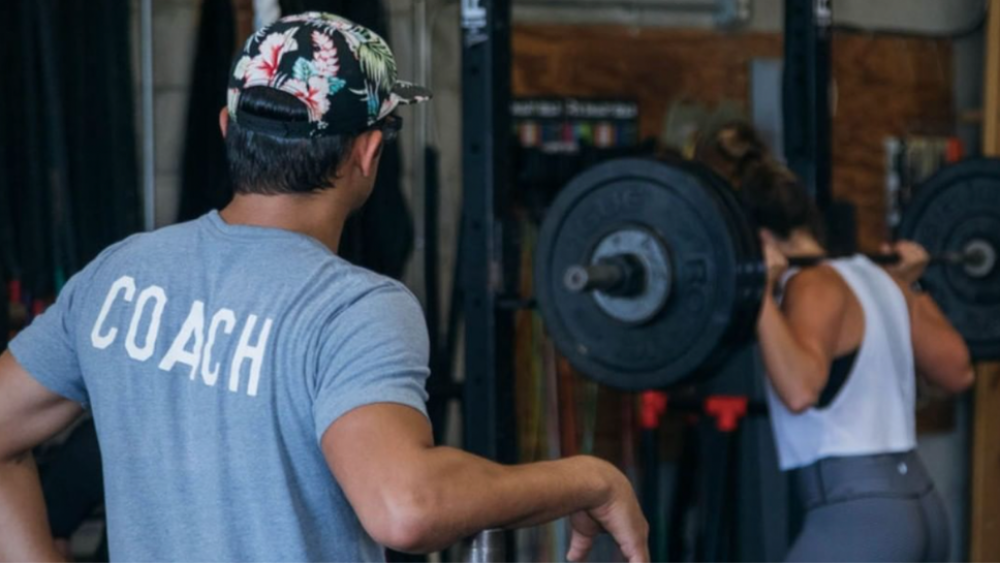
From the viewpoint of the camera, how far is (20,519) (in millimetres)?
1469

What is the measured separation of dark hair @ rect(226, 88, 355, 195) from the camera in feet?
4.44

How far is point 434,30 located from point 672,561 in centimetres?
157

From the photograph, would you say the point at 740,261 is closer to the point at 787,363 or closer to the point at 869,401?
the point at 787,363

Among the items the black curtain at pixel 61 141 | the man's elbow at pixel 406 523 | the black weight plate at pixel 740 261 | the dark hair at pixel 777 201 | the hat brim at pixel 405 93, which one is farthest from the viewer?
the black curtain at pixel 61 141

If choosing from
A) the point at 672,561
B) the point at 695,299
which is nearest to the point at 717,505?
the point at 672,561

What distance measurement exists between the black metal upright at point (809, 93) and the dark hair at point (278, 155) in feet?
7.07

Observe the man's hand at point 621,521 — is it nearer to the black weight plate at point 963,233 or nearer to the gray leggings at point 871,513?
the gray leggings at point 871,513

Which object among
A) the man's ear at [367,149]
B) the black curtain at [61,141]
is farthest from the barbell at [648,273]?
the man's ear at [367,149]

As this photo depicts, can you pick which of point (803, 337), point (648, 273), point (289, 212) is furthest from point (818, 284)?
point (289, 212)

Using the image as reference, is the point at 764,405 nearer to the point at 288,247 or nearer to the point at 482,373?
the point at 482,373

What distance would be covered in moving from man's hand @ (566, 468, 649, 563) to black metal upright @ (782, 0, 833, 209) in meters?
2.18

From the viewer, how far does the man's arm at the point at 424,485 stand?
3.82ft

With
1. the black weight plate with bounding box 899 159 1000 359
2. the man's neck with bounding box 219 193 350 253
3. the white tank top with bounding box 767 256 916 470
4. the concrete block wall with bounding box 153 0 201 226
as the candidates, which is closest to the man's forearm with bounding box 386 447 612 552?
the man's neck with bounding box 219 193 350 253

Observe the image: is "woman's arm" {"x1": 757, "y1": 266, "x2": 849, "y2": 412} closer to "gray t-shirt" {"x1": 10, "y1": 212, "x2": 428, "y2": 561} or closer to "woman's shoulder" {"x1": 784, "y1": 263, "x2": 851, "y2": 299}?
"woman's shoulder" {"x1": 784, "y1": 263, "x2": 851, "y2": 299}
